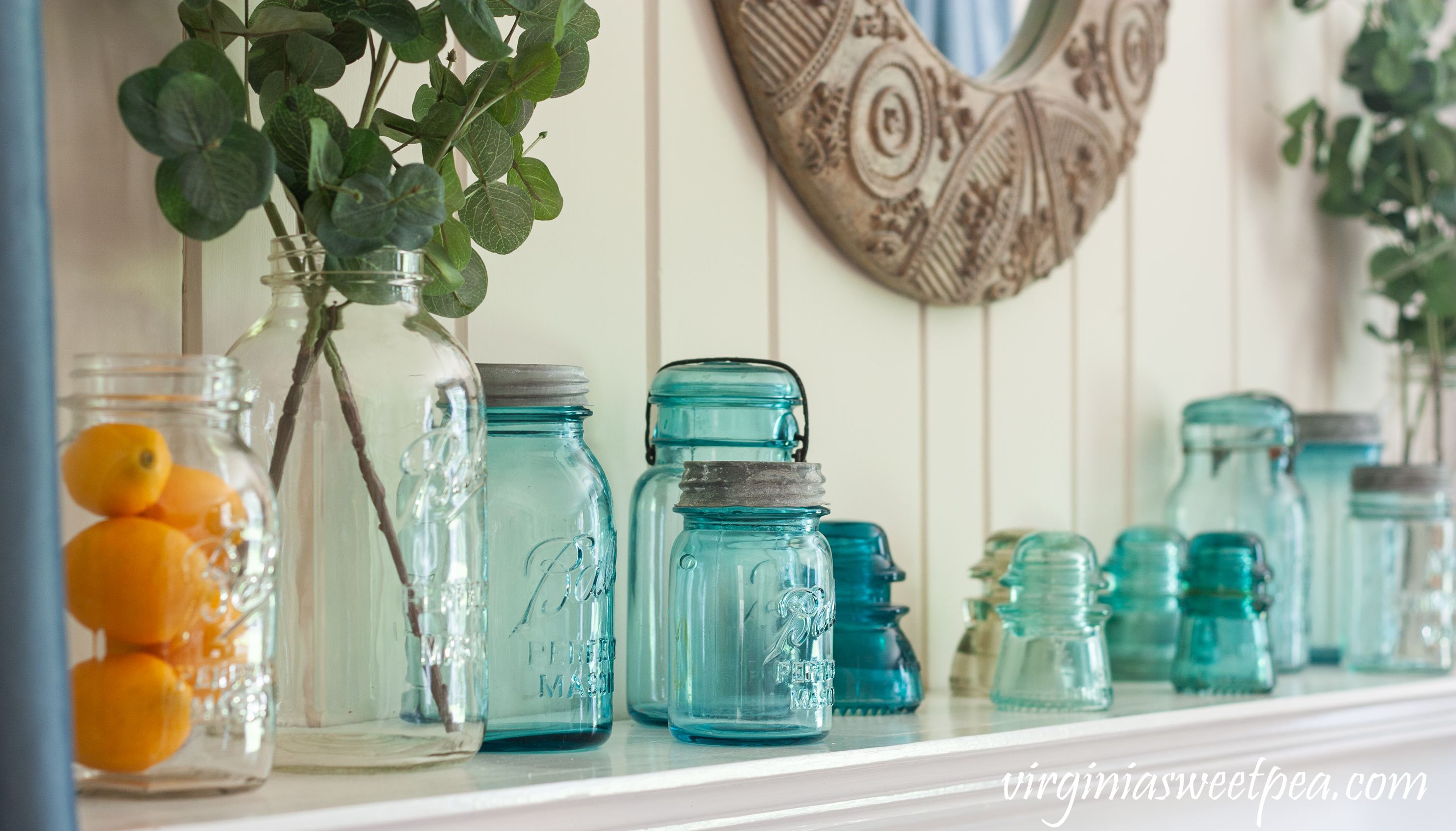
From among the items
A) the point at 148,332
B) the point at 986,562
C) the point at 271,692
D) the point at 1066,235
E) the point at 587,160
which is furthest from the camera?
the point at 1066,235

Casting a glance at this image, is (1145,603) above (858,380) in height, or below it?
below

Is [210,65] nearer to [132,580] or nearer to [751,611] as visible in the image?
[132,580]

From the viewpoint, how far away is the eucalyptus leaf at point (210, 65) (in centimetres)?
58

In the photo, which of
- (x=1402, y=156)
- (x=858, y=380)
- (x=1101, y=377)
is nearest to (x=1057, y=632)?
(x=858, y=380)

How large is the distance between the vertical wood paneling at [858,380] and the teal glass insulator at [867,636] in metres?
0.09

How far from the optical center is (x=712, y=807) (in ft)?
2.03

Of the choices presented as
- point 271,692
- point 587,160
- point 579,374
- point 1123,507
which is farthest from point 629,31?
point 1123,507

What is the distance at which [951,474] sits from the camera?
103 centimetres

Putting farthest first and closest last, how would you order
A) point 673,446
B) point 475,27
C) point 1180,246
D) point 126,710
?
point 1180,246
point 673,446
point 475,27
point 126,710

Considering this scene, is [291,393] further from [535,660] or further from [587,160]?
[587,160]

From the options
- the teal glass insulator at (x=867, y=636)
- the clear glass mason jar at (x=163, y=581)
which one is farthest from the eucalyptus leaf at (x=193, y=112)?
the teal glass insulator at (x=867, y=636)

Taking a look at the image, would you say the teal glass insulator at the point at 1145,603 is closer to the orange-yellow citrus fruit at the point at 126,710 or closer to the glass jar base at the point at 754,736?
the glass jar base at the point at 754,736

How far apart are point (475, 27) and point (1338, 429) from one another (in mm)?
923

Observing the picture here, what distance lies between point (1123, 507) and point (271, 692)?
815mm
